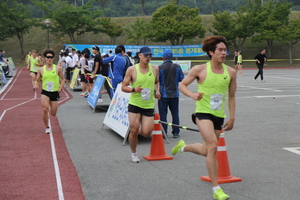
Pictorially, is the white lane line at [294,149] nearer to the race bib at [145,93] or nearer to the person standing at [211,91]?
the race bib at [145,93]

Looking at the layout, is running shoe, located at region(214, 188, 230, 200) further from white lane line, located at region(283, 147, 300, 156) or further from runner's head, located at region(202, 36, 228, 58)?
white lane line, located at region(283, 147, 300, 156)

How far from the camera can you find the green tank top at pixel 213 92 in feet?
18.3

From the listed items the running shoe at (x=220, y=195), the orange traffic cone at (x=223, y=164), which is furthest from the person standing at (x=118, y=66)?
the running shoe at (x=220, y=195)

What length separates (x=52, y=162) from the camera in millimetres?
7742

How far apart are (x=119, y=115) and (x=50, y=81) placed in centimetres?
183

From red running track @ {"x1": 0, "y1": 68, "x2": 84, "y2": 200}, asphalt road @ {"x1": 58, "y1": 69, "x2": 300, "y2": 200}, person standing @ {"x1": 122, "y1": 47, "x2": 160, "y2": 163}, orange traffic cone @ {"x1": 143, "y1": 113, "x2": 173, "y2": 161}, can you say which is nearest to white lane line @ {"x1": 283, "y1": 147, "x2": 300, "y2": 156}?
asphalt road @ {"x1": 58, "y1": 69, "x2": 300, "y2": 200}

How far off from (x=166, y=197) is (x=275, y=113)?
338 inches

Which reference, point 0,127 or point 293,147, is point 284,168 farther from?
point 0,127

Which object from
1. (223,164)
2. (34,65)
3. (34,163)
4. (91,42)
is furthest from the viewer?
(91,42)

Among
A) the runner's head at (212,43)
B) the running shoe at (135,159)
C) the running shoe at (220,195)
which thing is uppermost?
the runner's head at (212,43)

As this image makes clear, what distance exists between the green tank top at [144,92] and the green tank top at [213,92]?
204cm

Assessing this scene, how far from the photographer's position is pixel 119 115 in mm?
10016

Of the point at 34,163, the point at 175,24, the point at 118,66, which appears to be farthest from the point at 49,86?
the point at 175,24

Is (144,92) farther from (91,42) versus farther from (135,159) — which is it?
(91,42)
